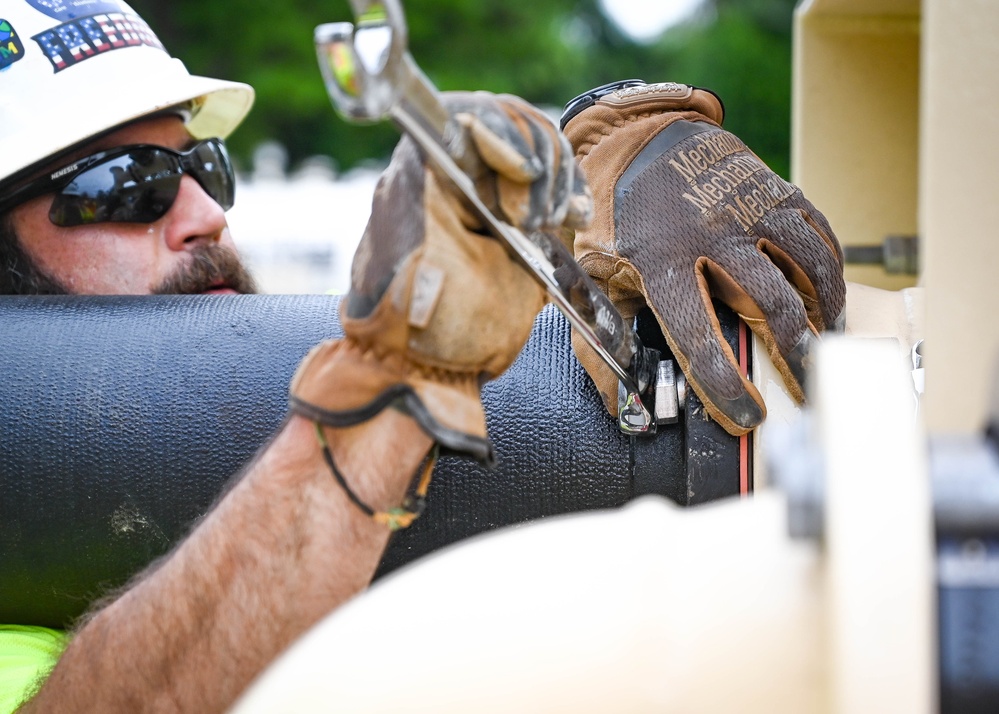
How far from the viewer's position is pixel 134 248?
6.07 ft

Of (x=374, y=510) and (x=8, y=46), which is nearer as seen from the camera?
(x=374, y=510)

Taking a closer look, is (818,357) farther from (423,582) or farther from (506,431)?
(506,431)

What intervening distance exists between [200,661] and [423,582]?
0.53m

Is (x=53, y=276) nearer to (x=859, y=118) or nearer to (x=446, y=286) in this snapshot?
(x=446, y=286)

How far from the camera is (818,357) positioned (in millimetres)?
573

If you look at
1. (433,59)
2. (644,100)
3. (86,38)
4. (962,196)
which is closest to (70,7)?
(86,38)

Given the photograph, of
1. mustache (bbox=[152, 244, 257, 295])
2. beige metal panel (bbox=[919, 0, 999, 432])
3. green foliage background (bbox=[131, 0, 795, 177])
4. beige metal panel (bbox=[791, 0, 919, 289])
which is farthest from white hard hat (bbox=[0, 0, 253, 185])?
green foliage background (bbox=[131, 0, 795, 177])

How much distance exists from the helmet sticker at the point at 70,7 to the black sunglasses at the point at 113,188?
0.32 metres

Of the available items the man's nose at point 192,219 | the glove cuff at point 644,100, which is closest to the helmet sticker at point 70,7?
the man's nose at point 192,219

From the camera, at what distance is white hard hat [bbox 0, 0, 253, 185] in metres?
1.80

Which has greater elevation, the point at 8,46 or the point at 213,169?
the point at 8,46

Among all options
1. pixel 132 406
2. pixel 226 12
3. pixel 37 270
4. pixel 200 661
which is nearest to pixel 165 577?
pixel 200 661

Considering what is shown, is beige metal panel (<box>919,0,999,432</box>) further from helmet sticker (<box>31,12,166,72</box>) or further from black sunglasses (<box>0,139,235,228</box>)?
helmet sticker (<box>31,12,166,72</box>)

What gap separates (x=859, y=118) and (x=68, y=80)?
1.59m
